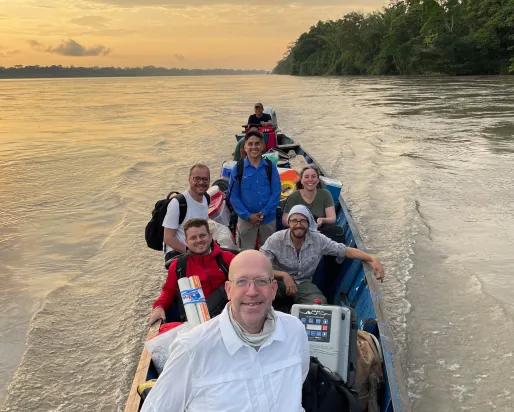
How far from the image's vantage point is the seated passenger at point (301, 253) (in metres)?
4.15

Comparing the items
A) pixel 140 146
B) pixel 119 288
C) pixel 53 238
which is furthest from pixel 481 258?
pixel 140 146

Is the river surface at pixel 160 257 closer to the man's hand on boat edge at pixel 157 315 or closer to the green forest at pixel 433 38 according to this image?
the man's hand on boat edge at pixel 157 315

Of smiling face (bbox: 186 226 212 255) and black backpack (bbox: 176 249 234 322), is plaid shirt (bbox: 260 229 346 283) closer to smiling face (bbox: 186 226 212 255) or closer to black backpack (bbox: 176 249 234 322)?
black backpack (bbox: 176 249 234 322)

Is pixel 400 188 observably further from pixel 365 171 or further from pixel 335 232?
pixel 335 232

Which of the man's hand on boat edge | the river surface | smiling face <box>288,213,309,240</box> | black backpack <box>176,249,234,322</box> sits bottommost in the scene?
the river surface

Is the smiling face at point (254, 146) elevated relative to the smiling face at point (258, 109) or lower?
elevated

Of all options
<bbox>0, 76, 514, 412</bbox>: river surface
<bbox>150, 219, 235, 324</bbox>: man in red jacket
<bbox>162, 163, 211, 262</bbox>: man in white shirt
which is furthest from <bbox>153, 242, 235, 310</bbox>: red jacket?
<bbox>0, 76, 514, 412</bbox>: river surface

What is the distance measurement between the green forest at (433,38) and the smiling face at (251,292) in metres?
52.4

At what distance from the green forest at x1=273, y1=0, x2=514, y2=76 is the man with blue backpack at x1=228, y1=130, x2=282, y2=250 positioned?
49.2 meters

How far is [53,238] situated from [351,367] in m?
7.42

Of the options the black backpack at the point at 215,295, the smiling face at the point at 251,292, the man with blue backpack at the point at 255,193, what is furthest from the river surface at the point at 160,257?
the smiling face at the point at 251,292

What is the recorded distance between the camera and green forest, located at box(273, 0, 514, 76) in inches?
1941

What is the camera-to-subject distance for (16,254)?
27.3 feet

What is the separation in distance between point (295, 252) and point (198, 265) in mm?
975
